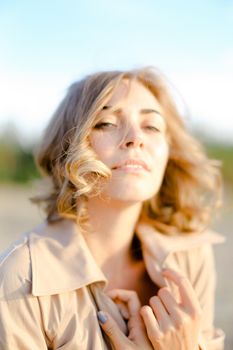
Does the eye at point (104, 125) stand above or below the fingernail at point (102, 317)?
above

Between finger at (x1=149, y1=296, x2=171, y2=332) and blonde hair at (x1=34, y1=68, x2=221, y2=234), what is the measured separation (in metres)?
0.56

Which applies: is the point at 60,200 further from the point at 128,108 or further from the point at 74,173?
the point at 128,108

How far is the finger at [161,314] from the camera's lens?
254 centimetres

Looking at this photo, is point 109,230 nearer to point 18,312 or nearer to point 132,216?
point 132,216

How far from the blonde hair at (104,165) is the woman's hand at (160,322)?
52 cm

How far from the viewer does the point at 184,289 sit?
2680mm

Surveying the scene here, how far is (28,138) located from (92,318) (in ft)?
43.0

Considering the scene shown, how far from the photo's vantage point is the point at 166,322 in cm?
255

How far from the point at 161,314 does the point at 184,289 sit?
0.18 metres

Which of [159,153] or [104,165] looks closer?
[104,165]

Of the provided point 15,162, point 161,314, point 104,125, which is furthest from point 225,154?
point 161,314

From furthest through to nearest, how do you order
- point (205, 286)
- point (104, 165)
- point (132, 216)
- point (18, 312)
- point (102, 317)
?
point (205, 286)
point (132, 216)
point (104, 165)
point (102, 317)
point (18, 312)

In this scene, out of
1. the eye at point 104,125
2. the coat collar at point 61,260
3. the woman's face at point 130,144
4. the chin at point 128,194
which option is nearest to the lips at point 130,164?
the woman's face at point 130,144

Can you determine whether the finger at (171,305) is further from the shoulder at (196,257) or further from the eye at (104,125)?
the eye at (104,125)
